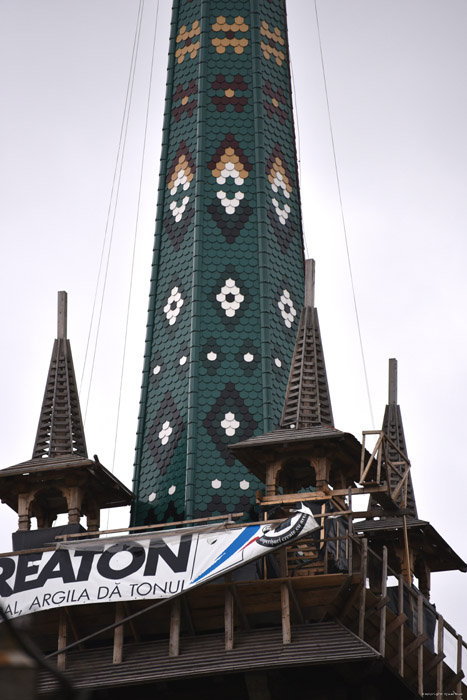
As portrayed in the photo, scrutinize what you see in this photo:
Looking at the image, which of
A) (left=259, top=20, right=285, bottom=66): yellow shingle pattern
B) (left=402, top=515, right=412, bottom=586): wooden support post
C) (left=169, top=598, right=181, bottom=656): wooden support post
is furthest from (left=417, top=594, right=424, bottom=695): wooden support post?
(left=259, top=20, right=285, bottom=66): yellow shingle pattern

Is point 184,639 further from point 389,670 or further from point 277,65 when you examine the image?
point 277,65

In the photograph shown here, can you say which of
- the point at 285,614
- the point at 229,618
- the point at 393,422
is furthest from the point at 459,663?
the point at 393,422

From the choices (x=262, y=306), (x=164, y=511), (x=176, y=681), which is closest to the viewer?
(x=176, y=681)

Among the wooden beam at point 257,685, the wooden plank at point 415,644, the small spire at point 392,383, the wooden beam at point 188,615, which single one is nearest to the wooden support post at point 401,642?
the wooden plank at point 415,644

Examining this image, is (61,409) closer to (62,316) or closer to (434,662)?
(62,316)

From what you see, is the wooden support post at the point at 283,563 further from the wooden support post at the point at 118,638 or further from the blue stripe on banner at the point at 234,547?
the wooden support post at the point at 118,638

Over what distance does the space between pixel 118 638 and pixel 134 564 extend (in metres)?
1.27

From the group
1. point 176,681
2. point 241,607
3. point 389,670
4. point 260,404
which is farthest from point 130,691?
point 260,404

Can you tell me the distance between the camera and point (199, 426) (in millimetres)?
28359

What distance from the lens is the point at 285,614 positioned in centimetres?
2042

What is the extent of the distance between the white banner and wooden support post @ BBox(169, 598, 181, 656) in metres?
0.34

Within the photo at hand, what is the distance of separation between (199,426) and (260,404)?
1540 millimetres

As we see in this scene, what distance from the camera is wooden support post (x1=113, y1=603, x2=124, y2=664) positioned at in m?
21.0

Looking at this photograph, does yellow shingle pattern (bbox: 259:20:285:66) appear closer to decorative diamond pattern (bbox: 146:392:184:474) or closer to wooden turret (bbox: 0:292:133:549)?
wooden turret (bbox: 0:292:133:549)
